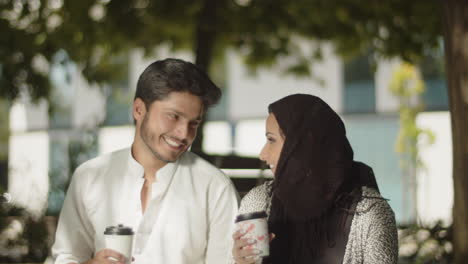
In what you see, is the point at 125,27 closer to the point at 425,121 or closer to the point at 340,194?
the point at 340,194

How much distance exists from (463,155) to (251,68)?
7068 mm

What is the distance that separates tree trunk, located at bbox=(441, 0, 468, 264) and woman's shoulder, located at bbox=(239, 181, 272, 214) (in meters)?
1.49

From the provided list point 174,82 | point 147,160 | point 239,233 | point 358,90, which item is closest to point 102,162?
point 147,160

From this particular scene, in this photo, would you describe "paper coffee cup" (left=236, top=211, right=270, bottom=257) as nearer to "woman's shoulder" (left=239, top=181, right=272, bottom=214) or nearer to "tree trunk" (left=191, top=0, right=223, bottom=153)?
"woman's shoulder" (left=239, top=181, right=272, bottom=214)

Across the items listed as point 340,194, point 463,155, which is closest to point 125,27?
point 463,155

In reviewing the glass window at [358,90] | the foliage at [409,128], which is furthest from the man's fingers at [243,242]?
the glass window at [358,90]

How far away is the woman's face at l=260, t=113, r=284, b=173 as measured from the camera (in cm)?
303

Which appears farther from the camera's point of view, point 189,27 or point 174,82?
point 189,27

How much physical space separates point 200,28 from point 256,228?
6.17 metres

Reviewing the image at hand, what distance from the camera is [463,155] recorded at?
409cm

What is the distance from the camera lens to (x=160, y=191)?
302 cm

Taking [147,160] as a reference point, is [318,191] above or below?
below

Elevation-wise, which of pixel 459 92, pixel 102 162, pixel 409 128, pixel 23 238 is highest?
pixel 459 92

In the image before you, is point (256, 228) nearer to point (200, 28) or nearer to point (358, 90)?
point (200, 28)
